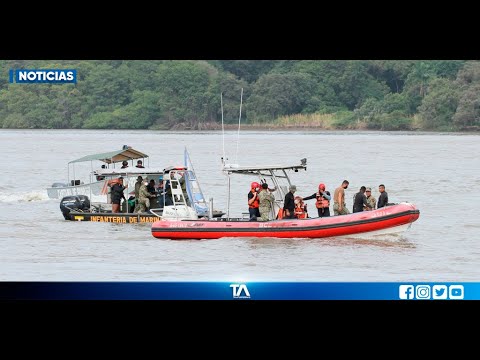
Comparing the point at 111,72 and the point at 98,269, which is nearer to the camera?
the point at 98,269

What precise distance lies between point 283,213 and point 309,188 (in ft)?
62.6

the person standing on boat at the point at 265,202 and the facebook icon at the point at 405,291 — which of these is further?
the person standing on boat at the point at 265,202

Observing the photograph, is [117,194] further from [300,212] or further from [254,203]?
[300,212]

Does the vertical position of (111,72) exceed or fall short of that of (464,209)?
it exceeds it

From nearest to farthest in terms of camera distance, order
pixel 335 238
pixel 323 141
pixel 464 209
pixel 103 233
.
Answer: pixel 335 238 → pixel 103 233 → pixel 464 209 → pixel 323 141

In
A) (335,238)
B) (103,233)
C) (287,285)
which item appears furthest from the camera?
(103,233)

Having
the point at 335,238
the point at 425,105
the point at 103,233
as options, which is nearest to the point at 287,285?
the point at 335,238

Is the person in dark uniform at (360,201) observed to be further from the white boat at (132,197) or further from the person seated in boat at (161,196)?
the person seated in boat at (161,196)

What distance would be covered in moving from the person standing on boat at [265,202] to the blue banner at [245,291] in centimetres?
1269

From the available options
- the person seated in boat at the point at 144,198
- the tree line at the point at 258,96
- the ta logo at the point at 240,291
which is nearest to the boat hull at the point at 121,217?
the person seated in boat at the point at 144,198

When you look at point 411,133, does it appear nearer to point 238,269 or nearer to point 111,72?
point 111,72

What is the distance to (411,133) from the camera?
7738 cm

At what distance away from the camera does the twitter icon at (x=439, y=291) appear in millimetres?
13305

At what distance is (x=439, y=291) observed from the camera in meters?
13.4
